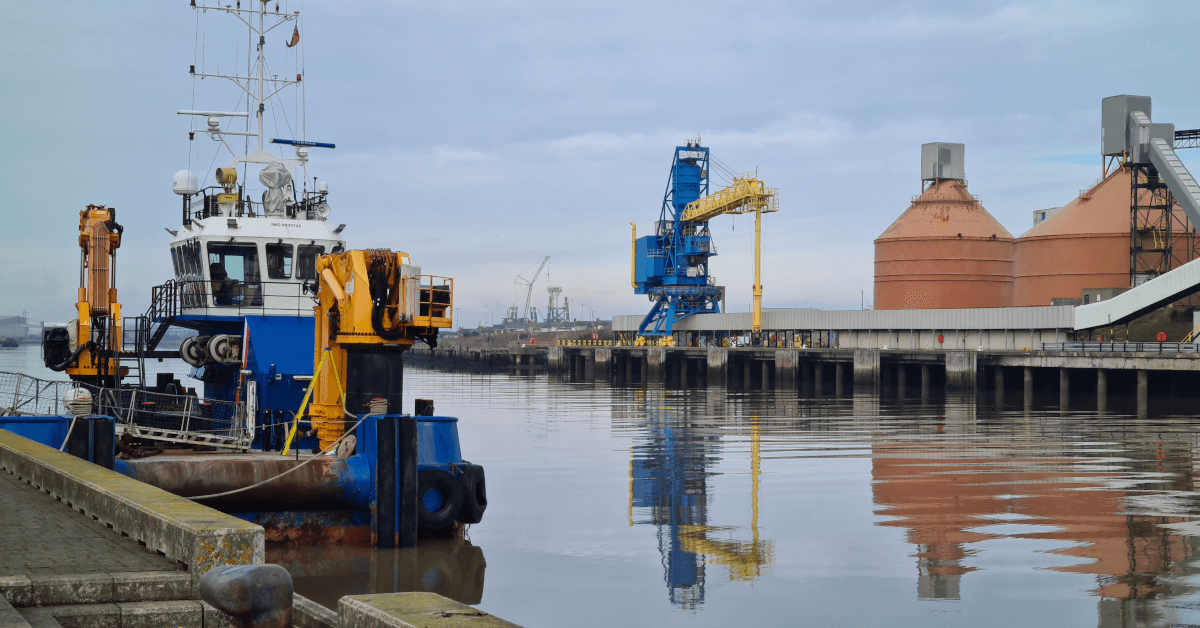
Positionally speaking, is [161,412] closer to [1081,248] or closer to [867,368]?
[867,368]

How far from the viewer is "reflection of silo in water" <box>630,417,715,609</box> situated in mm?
12555

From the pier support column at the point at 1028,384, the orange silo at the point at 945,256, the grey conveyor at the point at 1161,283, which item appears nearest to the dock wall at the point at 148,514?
the pier support column at the point at 1028,384

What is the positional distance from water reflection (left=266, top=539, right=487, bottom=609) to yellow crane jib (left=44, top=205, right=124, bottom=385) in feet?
25.8

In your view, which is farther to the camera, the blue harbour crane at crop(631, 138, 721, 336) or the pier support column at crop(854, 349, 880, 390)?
the blue harbour crane at crop(631, 138, 721, 336)

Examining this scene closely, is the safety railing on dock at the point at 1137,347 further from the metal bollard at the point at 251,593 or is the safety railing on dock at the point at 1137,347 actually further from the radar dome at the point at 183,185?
the metal bollard at the point at 251,593

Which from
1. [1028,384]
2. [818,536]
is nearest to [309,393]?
[818,536]

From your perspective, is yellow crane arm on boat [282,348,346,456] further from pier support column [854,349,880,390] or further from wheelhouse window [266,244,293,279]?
pier support column [854,349,880,390]

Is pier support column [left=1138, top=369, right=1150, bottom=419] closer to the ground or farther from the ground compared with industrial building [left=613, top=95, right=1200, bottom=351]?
closer to the ground

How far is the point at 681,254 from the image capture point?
7669cm

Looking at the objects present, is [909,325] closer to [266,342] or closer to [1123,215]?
[1123,215]

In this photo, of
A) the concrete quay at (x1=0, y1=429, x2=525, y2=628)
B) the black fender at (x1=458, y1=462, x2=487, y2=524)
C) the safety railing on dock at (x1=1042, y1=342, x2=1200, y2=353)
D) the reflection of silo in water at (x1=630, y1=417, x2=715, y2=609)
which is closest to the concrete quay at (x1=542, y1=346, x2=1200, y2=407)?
the safety railing on dock at (x1=1042, y1=342, x2=1200, y2=353)

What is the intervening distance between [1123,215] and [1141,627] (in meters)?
56.7

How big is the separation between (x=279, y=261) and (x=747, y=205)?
52.2 meters

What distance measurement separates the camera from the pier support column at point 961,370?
47344 millimetres
